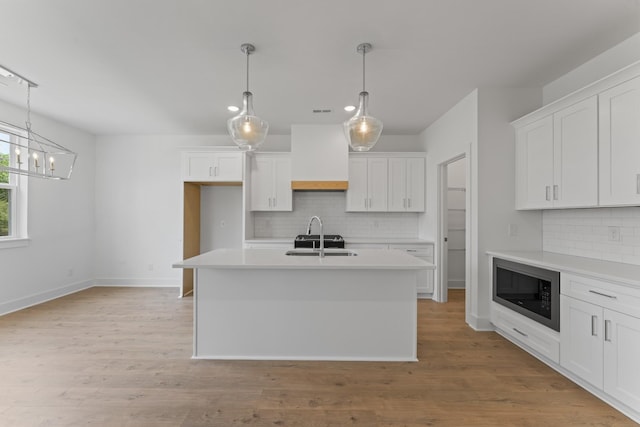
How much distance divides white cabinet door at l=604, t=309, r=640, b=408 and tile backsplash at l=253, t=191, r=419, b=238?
11.1ft

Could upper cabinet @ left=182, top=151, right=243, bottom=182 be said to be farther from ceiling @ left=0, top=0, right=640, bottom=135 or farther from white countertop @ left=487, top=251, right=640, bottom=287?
white countertop @ left=487, top=251, right=640, bottom=287

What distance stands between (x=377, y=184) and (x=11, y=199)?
203 inches

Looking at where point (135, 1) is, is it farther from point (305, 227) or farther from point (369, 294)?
point (305, 227)

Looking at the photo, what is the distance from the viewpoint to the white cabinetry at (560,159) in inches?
98.4

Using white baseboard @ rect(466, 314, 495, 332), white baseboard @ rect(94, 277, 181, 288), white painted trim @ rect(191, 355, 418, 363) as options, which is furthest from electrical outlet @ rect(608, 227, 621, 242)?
white baseboard @ rect(94, 277, 181, 288)

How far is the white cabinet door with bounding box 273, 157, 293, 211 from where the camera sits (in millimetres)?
5062

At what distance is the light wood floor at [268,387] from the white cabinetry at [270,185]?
7.80 ft

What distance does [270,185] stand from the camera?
508cm

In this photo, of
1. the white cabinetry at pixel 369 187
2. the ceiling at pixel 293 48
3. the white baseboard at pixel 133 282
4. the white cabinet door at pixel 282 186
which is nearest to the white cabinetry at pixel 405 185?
the white cabinetry at pixel 369 187

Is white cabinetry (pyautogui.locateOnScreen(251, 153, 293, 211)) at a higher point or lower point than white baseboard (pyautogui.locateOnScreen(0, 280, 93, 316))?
higher

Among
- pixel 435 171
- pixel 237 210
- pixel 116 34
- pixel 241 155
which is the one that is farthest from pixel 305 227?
pixel 116 34

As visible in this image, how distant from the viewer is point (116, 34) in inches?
95.6

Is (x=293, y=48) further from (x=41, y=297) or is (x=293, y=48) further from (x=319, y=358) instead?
(x=41, y=297)

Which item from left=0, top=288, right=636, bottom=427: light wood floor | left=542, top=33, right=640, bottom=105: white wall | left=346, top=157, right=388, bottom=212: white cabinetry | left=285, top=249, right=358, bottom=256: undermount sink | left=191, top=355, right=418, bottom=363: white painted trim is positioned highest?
left=542, top=33, right=640, bottom=105: white wall
